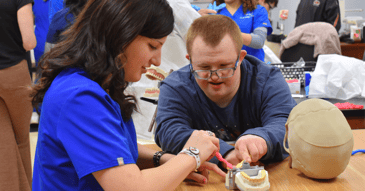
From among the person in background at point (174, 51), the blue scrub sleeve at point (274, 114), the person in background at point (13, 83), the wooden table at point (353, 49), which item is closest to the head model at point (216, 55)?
the blue scrub sleeve at point (274, 114)

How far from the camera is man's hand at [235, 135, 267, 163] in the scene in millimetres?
1113

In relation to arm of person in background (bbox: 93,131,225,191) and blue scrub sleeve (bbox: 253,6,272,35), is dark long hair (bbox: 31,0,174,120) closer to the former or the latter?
arm of person in background (bbox: 93,131,225,191)

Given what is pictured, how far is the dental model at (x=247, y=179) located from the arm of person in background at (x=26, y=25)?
167 cm

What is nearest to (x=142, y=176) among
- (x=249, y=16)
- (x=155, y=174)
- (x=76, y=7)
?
(x=155, y=174)

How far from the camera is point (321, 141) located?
986 millimetres

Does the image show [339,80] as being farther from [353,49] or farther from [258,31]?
[353,49]

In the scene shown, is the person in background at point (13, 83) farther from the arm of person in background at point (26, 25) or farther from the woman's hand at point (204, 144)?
the woman's hand at point (204, 144)

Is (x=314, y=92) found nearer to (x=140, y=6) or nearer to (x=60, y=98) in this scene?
(x=140, y=6)

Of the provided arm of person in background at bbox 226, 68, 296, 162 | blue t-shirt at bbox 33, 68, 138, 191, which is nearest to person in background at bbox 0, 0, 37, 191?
blue t-shirt at bbox 33, 68, 138, 191

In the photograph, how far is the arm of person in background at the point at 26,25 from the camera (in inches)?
80.9

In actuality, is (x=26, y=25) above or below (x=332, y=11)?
above

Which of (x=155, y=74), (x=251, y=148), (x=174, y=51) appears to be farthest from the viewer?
(x=174, y=51)

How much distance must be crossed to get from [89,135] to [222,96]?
28.0 inches

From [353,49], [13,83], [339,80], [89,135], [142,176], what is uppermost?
[89,135]
